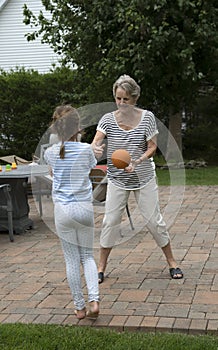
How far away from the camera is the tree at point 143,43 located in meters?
11.6

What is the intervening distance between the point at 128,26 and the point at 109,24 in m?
0.71

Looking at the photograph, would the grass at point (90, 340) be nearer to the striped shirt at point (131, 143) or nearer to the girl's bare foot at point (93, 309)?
the girl's bare foot at point (93, 309)

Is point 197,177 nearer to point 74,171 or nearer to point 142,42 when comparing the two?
point 142,42

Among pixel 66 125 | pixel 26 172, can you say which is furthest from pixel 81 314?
pixel 26 172

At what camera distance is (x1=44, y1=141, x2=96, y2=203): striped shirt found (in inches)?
156

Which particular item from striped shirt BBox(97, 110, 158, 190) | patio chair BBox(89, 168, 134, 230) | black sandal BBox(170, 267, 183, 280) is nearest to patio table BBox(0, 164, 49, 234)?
patio chair BBox(89, 168, 134, 230)

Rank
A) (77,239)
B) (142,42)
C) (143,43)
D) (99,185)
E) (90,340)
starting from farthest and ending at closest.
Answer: (142,42) < (143,43) < (99,185) < (77,239) < (90,340)

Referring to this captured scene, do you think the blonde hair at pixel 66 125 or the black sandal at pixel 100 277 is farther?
the black sandal at pixel 100 277

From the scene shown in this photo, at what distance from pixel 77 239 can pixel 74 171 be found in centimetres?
45

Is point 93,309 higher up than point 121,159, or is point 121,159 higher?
point 121,159

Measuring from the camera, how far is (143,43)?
38.5 ft

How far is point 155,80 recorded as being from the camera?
504 inches

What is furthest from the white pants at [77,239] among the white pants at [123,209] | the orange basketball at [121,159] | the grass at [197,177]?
the grass at [197,177]

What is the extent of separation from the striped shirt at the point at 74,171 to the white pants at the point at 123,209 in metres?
0.81
